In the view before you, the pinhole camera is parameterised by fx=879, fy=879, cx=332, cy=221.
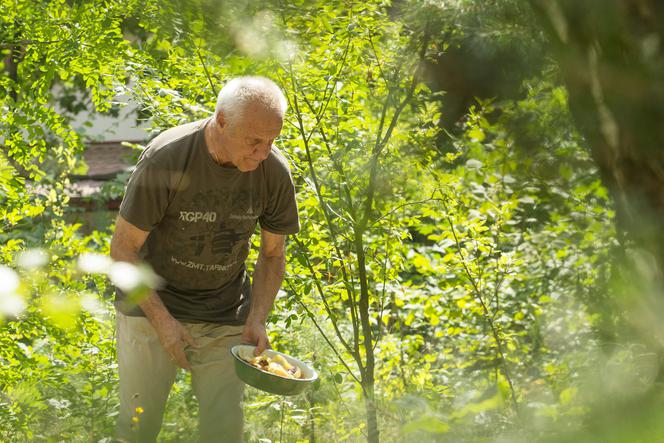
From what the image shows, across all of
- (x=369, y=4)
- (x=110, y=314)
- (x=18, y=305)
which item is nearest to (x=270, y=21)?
(x=369, y=4)

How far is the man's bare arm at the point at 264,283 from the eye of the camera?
311cm

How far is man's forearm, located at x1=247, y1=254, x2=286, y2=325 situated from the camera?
3.15m

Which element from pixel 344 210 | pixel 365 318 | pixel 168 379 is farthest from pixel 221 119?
pixel 365 318

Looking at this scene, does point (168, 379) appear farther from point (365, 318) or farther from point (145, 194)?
point (365, 318)

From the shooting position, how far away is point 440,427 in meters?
1.49

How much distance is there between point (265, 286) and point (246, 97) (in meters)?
0.79

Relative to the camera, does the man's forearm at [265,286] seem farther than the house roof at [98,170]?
No

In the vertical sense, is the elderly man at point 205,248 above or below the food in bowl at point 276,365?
above

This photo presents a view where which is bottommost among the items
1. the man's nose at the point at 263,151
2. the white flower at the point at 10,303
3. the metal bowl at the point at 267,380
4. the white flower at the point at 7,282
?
the metal bowl at the point at 267,380

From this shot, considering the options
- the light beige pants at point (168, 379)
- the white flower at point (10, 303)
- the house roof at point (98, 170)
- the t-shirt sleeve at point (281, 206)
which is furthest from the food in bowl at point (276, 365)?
the house roof at point (98, 170)

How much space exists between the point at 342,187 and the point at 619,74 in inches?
98.6

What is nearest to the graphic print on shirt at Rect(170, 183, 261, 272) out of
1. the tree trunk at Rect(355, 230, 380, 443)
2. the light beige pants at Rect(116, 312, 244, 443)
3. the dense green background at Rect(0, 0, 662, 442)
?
the light beige pants at Rect(116, 312, 244, 443)

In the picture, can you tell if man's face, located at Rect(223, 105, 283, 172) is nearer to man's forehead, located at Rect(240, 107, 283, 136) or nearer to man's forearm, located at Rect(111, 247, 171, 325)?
man's forehead, located at Rect(240, 107, 283, 136)

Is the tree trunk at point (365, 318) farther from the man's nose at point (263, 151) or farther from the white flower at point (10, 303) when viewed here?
the white flower at point (10, 303)
